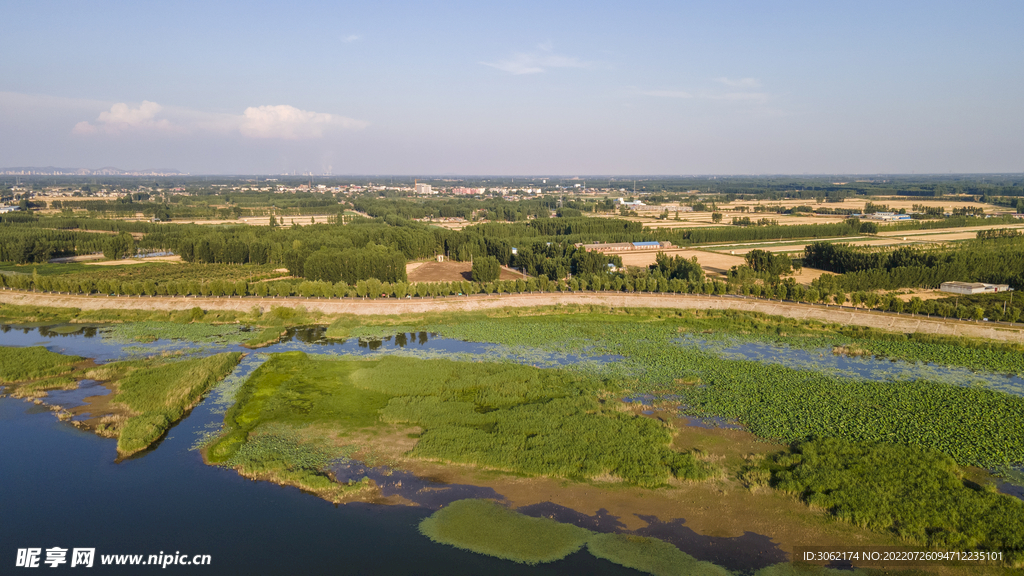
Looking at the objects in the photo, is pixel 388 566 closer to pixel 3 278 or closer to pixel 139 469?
pixel 139 469

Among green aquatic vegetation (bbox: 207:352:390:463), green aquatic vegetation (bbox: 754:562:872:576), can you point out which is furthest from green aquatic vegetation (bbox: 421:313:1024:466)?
A: green aquatic vegetation (bbox: 207:352:390:463)

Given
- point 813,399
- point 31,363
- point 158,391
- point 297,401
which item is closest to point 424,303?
point 297,401

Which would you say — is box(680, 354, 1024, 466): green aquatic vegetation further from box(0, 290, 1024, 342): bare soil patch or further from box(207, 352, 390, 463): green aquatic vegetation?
box(207, 352, 390, 463): green aquatic vegetation

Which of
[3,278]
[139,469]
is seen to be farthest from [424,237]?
[139,469]

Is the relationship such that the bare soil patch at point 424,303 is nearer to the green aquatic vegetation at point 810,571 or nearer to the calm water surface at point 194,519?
the calm water surface at point 194,519

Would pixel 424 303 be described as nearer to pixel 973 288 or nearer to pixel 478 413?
pixel 478 413
